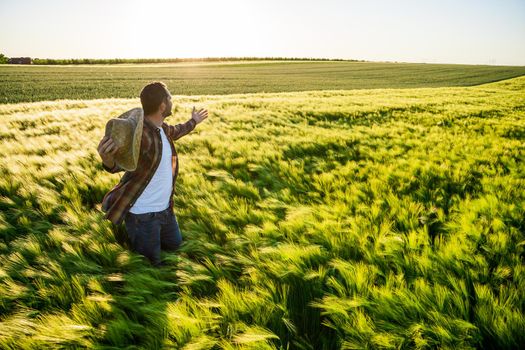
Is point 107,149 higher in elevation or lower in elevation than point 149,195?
higher

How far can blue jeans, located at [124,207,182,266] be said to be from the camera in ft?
7.39

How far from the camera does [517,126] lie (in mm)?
6488

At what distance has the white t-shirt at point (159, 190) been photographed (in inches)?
92.3

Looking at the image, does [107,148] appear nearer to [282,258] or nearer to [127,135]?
[127,135]

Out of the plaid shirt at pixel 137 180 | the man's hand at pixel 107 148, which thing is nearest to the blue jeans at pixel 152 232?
the plaid shirt at pixel 137 180

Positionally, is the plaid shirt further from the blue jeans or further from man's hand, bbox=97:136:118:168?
man's hand, bbox=97:136:118:168

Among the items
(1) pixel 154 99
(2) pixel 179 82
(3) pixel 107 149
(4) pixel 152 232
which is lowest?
(4) pixel 152 232

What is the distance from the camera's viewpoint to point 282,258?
184 centimetres

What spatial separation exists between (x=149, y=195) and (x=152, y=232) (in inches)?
11.6

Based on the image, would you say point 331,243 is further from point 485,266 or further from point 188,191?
Answer: point 188,191

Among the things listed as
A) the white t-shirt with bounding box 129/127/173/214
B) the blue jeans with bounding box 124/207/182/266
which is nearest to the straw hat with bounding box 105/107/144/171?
the white t-shirt with bounding box 129/127/173/214

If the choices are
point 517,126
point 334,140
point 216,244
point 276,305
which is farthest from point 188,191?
point 517,126

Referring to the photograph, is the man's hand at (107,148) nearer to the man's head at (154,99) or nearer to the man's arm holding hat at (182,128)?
the man's head at (154,99)

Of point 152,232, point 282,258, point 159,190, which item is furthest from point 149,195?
point 282,258
